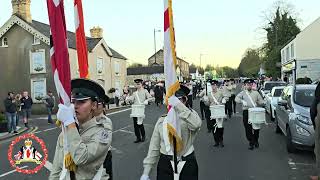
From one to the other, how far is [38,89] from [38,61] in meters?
2.28

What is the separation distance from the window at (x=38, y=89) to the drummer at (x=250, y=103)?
25.7 m

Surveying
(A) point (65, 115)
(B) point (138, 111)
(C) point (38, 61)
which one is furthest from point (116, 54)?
(A) point (65, 115)

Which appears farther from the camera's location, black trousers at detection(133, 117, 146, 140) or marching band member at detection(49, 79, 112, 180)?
black trousers at detection(133, 117, 146, 140)

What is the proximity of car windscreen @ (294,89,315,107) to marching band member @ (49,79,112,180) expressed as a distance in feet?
26.9

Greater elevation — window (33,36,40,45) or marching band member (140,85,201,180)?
window (33,36,40,45)

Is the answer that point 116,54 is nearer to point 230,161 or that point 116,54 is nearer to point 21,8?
point 21,8

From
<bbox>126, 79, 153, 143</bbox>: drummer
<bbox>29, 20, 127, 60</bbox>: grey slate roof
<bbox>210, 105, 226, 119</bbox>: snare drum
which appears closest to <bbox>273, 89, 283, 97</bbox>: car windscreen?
<bbox>210, 105, 226, 119</bbox>: snare drum

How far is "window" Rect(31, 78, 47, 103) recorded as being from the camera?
35.0m

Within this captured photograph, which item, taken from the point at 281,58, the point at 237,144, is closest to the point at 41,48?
the point at 237,144

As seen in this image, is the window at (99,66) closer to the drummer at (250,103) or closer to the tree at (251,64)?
the drummer at (250,103)

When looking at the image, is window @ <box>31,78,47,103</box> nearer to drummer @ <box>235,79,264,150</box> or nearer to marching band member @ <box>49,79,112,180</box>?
drummer @ <box>235,79,264,150</box>

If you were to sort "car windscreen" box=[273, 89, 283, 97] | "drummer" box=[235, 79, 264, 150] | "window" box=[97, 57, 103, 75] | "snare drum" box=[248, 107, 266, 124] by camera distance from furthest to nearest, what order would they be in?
"window" box=[97, 57, 103, 75], "car windscreen" box=[273, 89, 283, 97], "drummer" box=[235, 79, 264, 150], "snare drum" box=[248, 107, 266, 124]

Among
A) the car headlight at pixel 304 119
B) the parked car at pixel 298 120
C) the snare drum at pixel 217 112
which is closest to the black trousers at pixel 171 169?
the parked car at pixel 298 120

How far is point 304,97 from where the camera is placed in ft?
36.5
